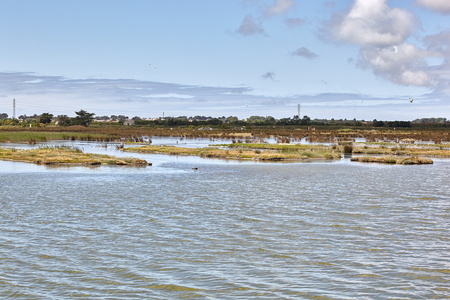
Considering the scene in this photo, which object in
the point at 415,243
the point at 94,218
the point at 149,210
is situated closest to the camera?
the point at 415,243

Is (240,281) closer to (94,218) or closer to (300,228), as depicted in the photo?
(300,228)

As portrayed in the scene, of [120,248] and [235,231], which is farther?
[235,231]

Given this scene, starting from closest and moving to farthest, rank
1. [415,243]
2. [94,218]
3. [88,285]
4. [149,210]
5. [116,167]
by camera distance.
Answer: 1. [88,285]
2. [415,243]
3. [94,218]
4. [149,210]
5. [116,167]

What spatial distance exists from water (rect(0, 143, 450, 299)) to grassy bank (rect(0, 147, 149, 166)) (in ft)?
41.5

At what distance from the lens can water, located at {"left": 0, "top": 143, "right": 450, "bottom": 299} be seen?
47.8 ft

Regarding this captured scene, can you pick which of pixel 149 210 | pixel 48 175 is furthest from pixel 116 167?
pixel 149 210

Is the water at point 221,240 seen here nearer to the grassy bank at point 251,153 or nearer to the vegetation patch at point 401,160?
the vegetation patch at point 401,160

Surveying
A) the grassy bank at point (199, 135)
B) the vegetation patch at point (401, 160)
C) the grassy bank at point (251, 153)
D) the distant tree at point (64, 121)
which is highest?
the distant tree at point (64, 121)

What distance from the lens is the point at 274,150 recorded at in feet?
237

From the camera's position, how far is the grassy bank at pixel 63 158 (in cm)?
5088

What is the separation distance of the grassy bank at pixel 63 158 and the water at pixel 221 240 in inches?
498

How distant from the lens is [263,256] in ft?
58.2

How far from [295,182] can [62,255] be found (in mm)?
23988

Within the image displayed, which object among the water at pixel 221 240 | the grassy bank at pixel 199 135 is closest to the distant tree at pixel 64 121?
the grassy bank at pixel 199 135
